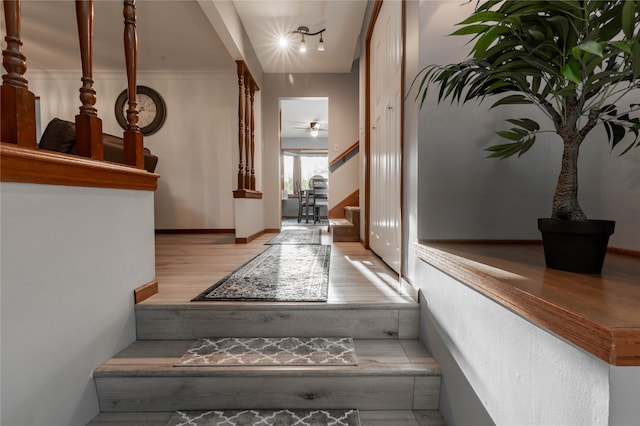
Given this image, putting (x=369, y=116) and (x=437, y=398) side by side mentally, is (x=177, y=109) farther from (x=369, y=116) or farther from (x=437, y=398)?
(x=437, y=398)

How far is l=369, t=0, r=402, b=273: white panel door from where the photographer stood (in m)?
1.96

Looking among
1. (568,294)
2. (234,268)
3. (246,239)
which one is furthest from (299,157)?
(568,294)

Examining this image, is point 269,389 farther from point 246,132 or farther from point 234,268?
point 246,132

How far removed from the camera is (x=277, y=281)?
1.93 metres

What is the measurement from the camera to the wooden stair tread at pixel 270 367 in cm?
119

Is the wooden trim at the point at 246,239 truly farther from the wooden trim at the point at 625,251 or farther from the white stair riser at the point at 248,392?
the wooden trim at the point at 625,251

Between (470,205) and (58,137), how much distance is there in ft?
7.20

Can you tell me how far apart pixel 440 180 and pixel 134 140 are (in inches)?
59.9

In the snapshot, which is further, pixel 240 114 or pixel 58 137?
pixel 240 114

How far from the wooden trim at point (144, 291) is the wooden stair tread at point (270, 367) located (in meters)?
0.23

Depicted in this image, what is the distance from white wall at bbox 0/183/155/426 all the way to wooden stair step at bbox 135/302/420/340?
0.41 ft

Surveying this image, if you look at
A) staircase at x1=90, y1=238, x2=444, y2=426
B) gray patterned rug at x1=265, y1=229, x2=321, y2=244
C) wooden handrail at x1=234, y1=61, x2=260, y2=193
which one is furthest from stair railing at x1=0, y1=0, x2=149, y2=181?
gray patterned rug at x1=265, y1=229, x2=321, y2=244

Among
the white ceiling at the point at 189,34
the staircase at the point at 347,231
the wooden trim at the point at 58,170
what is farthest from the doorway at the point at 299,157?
the wooden trim at the point at 58,170

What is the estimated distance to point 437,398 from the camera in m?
1.21
